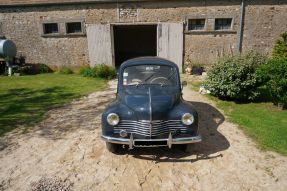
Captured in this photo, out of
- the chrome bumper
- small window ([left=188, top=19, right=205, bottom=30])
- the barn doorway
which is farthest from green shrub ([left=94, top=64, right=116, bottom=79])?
the chrome bumper

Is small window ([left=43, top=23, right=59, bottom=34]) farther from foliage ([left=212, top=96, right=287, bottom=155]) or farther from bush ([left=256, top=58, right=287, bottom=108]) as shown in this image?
bush ([left=256, top=58, right=287, bottom=108])

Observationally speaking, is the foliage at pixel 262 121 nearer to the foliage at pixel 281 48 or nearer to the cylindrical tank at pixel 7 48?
the foliage at pixel 281 48

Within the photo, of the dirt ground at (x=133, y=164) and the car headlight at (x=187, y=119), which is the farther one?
the car headlight at (x=187, y=119)

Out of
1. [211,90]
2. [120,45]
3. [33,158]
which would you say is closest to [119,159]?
[33,158]

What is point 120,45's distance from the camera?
2162 centimetres

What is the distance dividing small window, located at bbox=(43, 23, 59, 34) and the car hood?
1165cm

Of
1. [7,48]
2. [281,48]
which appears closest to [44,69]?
[7,48]

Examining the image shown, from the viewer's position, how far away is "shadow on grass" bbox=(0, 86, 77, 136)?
24.1 ft

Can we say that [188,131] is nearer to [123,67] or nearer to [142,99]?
[142,99]

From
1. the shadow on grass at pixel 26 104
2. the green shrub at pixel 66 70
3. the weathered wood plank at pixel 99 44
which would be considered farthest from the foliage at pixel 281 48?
the green shrub at pixel 66 70

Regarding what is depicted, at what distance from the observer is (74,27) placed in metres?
15.6

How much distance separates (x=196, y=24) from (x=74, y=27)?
23.7 feet

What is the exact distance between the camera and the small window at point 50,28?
15.5 metres

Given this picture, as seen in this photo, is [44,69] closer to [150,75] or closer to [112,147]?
[150,75]
